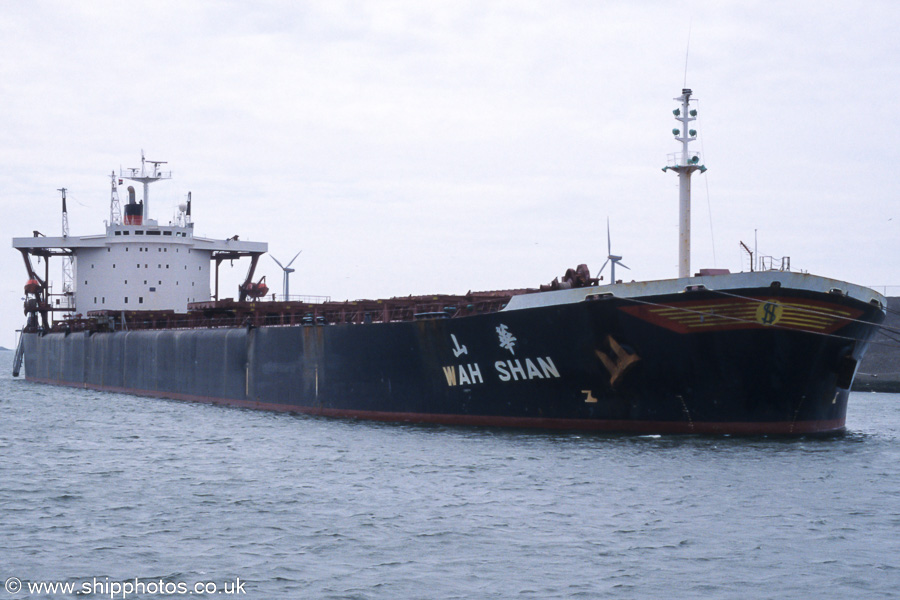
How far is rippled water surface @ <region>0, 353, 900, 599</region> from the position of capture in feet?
40.4

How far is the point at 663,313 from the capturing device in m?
21.4

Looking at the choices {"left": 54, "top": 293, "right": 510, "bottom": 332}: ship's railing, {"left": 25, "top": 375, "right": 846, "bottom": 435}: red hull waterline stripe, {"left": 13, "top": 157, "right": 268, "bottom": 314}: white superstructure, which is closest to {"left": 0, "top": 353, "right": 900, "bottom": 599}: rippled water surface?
{"left": 25, "top": 375, "right": 846, "bottom": 435}: red hull waterline stripe

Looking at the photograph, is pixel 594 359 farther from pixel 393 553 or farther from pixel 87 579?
pixel 87 579

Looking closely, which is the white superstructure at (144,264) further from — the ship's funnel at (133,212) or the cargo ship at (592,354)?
the cargo ship at (592,354)

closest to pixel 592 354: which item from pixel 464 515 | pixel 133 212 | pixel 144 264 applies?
pixel 464 515

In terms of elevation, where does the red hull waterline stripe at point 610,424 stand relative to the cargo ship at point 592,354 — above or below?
below

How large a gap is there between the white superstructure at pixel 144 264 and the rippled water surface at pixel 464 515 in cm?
2466

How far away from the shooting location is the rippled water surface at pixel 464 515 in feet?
40.4

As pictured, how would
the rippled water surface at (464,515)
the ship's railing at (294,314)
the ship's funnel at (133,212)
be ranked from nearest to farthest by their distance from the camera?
the rippled water surface at (464,515) < the ship's railing at (294,314) < the ship's funnel at (133,212)

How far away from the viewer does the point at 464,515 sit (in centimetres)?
1569

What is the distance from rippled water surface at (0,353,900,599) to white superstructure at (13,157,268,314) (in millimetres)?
24658

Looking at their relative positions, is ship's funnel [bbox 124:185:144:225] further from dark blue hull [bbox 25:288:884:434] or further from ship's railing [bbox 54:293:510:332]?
dark blue hull [bbox 25:288:884:434]

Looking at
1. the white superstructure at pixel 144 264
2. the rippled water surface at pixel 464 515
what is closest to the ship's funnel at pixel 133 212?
the white superstructure at pixel 144 264

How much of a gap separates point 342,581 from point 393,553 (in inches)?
55.1
